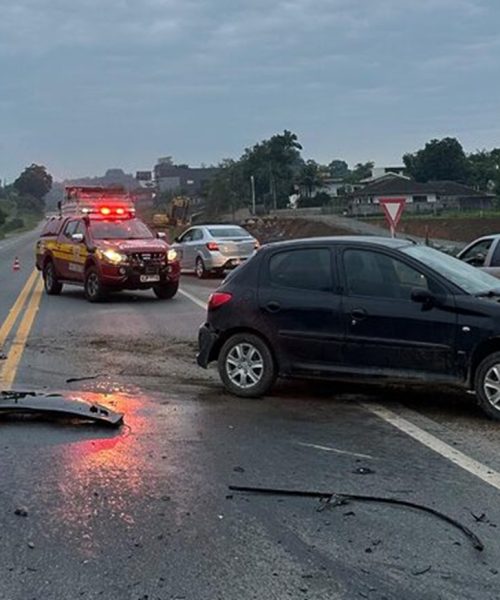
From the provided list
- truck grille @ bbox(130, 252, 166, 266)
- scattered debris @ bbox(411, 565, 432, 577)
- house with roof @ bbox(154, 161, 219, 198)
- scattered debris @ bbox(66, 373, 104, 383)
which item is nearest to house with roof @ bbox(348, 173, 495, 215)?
house with roof @ bbox(154, 161, 219, 198)

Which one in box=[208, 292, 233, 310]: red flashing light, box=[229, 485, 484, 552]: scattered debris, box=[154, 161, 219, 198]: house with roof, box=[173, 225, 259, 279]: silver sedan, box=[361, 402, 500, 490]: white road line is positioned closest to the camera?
box=[229, 485, 484, 552]: scattered debris

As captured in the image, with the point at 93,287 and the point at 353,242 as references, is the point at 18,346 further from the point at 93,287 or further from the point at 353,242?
the point at 93,287

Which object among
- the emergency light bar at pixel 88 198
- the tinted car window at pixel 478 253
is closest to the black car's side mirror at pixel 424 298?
the tinted car window at pixel 478 253

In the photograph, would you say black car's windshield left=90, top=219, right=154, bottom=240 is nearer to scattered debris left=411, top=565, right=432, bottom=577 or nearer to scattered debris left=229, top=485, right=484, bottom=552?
scattered debris left=229, top=485, right=484, bottom=552

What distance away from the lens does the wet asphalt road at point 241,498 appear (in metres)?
3.96

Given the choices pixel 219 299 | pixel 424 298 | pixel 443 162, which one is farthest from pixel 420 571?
pixel 443 162

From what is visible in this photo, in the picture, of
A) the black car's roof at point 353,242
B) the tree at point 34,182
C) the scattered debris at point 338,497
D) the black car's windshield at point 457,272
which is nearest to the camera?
the scattered debris at point 338,497

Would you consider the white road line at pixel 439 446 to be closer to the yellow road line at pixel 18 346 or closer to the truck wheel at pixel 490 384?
the truck wheel at pixel 490 384

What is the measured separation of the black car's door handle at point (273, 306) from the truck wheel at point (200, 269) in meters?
15.3

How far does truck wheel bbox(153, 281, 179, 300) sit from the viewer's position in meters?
17.8

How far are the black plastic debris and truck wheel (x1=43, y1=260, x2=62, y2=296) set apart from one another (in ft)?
39.3

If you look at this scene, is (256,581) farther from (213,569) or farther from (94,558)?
(94,558)

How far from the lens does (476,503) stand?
495cm

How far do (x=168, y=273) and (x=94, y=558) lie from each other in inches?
530
